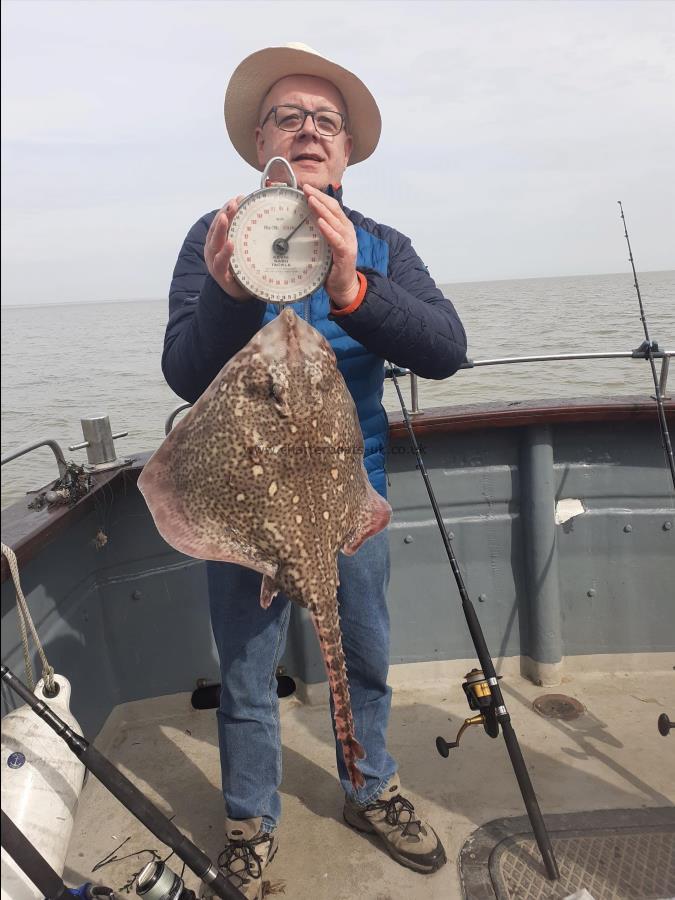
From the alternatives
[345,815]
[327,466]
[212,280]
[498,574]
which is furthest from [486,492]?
[212,280]

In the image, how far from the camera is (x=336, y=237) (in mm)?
1630

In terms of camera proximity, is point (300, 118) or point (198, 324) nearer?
point (198, 324)

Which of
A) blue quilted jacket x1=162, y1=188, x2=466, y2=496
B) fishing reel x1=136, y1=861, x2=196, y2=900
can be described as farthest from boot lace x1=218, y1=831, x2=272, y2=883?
blue quilted jacket x1=162, y1=188, x2=466, y2=496

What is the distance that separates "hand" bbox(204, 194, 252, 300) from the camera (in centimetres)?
161

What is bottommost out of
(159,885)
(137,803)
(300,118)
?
(159,885)

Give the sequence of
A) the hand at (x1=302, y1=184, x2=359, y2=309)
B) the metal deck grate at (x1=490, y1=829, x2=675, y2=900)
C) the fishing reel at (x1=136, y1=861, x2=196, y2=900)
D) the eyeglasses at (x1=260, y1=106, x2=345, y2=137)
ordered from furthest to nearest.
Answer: the metal deck grate at (x1=490, y1=829, x2=675, y2=900) < the eyeglasses at (x1=260, y1=106, x2=345, y2=137) < the fishing reel at (x1=136, y1=861, x2=196, y2=900) < the hand at (x1=302, y1=184, x2=359, y2=309)

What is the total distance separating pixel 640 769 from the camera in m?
3.12

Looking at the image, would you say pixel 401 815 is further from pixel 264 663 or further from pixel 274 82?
pixel 274 82

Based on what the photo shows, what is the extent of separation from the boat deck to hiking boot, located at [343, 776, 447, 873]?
0.15ft

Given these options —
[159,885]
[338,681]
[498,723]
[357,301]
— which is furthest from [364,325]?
[159,885]

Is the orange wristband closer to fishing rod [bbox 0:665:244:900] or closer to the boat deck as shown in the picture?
fishing rod [bbox 0:665:244:900]

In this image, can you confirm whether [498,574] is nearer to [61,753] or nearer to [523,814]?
[523,814]

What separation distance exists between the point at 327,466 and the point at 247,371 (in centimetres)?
35

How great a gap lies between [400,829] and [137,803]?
1260mm
